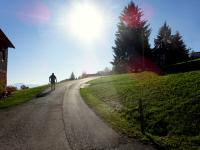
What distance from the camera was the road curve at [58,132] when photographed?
10.2 m

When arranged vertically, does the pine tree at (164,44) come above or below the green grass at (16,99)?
above

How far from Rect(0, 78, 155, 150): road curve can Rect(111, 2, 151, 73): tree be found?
39.5 m

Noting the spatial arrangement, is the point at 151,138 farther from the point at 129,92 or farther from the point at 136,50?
the point at 136,50

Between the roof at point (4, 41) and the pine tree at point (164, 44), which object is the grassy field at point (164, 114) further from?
the pine tree at point (164, 44)

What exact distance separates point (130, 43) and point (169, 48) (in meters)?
13.9

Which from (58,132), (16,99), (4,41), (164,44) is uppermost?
(164,44)

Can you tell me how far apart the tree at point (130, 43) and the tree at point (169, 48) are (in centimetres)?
652

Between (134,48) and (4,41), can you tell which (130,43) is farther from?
(4,41)

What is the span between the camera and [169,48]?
67.8 metres

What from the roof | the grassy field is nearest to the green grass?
the grassy field

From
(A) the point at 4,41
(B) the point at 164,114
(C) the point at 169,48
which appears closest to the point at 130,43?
(C) the point at 169,48

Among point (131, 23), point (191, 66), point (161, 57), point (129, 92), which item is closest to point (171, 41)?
point (161, 57)

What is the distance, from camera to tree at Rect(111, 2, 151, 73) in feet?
185

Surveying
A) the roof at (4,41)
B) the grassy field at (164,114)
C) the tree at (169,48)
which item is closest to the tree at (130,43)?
the tree at (169,48)
